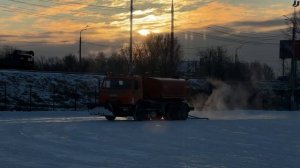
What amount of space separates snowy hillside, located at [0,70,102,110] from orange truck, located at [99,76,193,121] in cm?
1897

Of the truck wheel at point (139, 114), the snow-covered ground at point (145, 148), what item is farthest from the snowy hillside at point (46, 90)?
the snow-covered ground at point (145, 148)

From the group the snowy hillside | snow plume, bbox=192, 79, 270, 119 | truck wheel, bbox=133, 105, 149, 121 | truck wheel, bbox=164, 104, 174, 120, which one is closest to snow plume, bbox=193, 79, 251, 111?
snow plume, bbox=192, 79, 270, 119

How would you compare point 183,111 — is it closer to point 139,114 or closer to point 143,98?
point 143,98

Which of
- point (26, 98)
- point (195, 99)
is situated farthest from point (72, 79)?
point (195, 99)

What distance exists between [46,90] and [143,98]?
27.1 meters

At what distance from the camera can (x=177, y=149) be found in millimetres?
17078

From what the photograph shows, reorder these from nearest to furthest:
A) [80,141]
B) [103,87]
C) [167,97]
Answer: [80,141] → [103,87] → [167,97]

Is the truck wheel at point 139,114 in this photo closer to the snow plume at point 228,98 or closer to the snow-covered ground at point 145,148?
the snow-covered ground at point 145,148

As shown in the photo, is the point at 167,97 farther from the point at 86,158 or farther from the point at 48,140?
the point at 86,158

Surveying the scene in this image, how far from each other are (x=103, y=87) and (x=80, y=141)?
13.3m

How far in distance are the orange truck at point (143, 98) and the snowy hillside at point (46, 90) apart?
19.0 metres

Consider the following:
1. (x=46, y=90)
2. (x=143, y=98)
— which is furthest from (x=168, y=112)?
(x=46, y=90)

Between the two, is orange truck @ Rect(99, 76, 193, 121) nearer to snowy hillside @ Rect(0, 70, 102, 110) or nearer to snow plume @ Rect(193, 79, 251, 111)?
snow plume @ Rect(193, 79, 251, 111)

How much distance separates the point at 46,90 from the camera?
5797 centimetres
